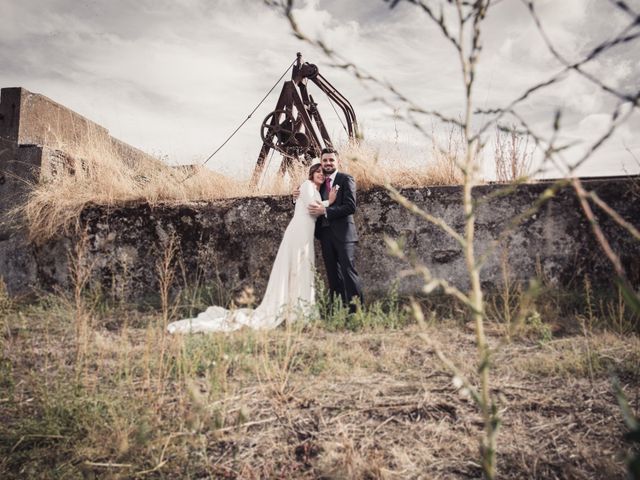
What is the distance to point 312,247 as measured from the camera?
211 inches

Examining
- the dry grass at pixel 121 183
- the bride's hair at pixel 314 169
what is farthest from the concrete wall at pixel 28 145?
the bride's hair at pixel 314 169

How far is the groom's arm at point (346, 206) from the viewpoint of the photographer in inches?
197

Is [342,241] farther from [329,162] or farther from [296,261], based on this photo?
[329,162]

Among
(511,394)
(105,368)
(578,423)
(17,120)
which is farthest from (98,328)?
(578,423)

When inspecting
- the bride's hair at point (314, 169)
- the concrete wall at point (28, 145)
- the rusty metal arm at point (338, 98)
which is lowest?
the bride's hair at point (314, 169)

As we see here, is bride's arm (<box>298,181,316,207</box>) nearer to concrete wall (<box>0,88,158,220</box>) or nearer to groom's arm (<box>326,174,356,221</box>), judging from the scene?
groom's arm (<box>326,174,356,221</box>)

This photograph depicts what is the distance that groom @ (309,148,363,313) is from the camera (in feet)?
16.2

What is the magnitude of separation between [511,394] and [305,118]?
19.3 ft

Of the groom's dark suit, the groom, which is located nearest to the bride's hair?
the groom

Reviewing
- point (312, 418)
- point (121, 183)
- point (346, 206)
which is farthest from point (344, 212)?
point (121, 183)

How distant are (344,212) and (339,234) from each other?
257mm

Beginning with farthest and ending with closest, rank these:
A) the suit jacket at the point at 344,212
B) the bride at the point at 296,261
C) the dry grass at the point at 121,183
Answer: the dry grass at the point at 121,183 → the bride at the point at 296,261 → the suit jacket at the point at 344,212

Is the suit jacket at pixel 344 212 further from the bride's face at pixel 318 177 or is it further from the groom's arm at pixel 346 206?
the bride's face at pixel 318 177

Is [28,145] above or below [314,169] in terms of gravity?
above
